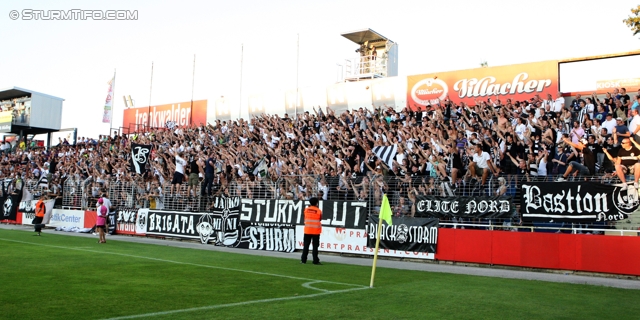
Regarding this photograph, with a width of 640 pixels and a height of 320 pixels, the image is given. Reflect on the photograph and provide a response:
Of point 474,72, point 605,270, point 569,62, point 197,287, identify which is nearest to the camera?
point 197,287

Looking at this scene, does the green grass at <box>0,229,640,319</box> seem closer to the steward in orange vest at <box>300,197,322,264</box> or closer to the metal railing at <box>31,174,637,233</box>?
the steward in orange vest at <box>300,197,322,264</box>

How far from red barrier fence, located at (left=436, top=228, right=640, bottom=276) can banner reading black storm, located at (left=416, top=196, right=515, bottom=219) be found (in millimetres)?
507

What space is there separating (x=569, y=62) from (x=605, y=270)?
1300 cm

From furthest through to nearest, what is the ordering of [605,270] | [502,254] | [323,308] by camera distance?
[502,254] → [605,270] → [323,308]

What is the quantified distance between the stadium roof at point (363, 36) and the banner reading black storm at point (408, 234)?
23272mm

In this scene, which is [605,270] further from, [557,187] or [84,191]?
[84,191]

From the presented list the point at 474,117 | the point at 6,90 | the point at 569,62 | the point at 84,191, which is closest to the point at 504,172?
the point at 474,117

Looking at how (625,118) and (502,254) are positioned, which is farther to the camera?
(625,118)

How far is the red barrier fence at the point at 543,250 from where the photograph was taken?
14.7 m

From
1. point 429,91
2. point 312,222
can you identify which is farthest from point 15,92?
point 312,222

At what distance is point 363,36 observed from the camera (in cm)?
4038

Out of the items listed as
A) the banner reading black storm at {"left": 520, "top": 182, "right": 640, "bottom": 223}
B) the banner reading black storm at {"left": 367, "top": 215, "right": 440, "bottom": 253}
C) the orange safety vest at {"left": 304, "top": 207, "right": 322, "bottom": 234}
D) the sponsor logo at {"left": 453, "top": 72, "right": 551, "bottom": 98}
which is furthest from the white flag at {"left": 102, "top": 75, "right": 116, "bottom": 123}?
the banner reading black storm at {"left": 520, "top": 182, "right": 640, "bottom": 223}

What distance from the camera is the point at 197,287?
10617 mm

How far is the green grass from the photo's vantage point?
27.0 ft
